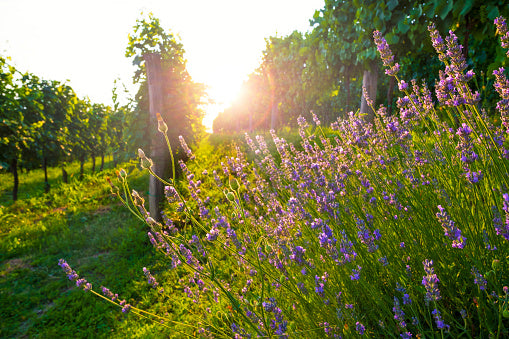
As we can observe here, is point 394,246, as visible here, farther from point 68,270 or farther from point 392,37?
point 392,37

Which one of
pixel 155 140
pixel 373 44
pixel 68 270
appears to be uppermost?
pixel 373 44

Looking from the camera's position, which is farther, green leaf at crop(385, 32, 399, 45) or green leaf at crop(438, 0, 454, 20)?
green leaf at crop(385, 32, 399, 45)

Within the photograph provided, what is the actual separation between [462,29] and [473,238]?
402cm

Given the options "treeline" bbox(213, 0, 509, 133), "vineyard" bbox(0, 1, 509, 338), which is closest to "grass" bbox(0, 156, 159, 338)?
"vineyard" bbox(0, 1, 509, 338)

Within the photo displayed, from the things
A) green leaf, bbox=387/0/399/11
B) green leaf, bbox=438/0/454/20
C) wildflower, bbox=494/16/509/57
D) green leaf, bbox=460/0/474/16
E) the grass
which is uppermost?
green leaf, bbox=387/0/399/11

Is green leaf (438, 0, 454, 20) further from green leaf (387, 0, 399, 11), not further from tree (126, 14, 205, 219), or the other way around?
tree (126, 14, 205, 219)

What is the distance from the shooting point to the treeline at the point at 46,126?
9.20 metres

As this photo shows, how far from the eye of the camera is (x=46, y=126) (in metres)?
13.4

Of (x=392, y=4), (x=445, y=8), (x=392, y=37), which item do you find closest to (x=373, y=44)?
(x=392, y=37)

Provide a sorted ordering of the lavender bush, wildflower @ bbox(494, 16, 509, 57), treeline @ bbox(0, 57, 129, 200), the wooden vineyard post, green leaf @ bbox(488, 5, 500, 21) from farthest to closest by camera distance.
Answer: treeline @ bbox(0, 57, 129, 200)
the wooden vineyard post
green leaf @ bbox(488, 5, 500, 21)
the lavender bush
wildflower @ bbox(494, 16, 509, 57)

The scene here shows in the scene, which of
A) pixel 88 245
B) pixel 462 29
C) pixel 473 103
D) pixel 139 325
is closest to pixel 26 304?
pixel 88 245

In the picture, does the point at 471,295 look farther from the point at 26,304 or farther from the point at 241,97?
the point at 241,97

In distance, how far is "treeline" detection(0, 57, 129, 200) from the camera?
9195 millimetres

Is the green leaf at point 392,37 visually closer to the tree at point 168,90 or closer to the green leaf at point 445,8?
the green leaf at point 445,8
